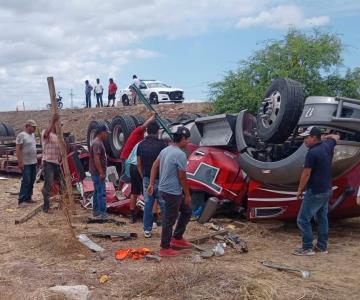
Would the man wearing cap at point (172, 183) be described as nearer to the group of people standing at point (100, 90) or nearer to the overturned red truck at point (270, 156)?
the overturned red truck at point (270, 156)

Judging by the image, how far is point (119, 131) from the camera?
11.3 meters

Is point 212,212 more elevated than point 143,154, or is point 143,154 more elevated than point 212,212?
point 143,154

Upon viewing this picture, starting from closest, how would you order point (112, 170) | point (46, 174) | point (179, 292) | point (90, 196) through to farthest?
point (179, 292), point (46, 174), point (90, 196), point (112, 170)

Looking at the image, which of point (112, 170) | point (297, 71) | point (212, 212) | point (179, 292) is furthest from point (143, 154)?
point (297, 71)

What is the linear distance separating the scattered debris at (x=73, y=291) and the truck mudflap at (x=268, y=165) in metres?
3.21

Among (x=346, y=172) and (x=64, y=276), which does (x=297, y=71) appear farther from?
(x=64, y=276)

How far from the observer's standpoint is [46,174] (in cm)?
924

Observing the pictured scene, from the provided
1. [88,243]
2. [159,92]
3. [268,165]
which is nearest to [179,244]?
[88,243]

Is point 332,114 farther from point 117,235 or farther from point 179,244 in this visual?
point 117,235

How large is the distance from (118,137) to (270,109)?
4.68 metres

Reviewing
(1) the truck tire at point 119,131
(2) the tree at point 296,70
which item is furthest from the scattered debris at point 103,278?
(2) the tree at point 296,70

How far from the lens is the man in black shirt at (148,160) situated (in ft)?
23.8

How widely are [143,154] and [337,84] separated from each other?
1114 centimetres

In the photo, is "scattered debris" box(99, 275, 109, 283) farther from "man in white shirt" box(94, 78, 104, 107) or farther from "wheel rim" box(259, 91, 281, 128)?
"man in white shirt" box(94, 78, 104, 107)
